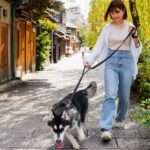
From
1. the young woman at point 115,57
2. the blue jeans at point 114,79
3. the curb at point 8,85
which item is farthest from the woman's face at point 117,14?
the curb at point 8,85

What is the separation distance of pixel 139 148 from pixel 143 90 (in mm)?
3603

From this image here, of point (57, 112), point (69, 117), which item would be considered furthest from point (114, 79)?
point (57, 112)

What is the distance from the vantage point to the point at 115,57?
630 cm

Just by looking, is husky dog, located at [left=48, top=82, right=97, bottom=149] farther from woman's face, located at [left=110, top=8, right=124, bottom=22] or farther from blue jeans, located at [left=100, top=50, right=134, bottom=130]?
woman's face, located at [left=110, top=8, right=124, bottom=22]

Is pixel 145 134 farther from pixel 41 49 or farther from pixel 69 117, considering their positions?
pixel 41 49

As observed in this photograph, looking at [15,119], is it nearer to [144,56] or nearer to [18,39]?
[144,56]

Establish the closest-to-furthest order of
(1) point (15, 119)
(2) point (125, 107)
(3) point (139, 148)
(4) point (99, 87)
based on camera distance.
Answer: (3) point (139, 148) < (2) point (125, 107) < (1) point (15, 119) < (4) point (99, 87)

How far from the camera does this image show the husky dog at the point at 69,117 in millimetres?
5188

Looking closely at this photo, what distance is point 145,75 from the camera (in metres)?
9.92

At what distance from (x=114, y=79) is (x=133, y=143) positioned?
100 cm

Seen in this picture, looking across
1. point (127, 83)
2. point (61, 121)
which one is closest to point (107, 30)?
point (127, 83)

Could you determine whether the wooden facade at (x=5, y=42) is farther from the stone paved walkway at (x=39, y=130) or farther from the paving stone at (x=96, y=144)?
the paving stone at (x=96, y=144)

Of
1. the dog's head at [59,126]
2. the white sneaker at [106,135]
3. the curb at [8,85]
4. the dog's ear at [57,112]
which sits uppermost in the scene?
the dog's ear at [57,112]

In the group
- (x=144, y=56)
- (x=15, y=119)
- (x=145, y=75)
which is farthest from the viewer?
(x=144, y=56)
